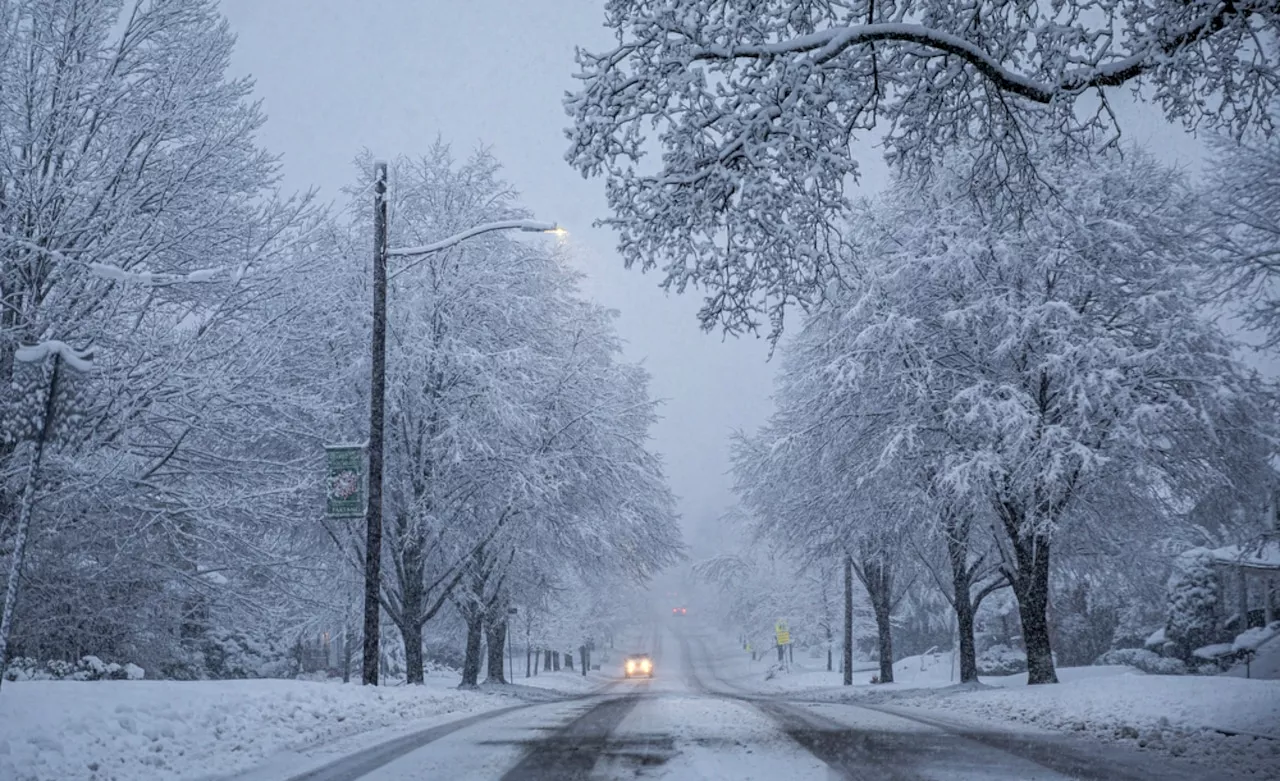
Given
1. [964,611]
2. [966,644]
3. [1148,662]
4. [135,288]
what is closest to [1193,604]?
[1148,662]

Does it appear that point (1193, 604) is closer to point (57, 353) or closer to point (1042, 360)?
point (1042, 360)

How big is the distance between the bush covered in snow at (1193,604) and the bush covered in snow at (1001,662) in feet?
21.6

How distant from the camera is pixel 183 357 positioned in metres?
12.8

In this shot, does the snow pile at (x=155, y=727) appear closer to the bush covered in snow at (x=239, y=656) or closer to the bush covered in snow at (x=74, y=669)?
the bush covered in snow at (x=74, y=669)

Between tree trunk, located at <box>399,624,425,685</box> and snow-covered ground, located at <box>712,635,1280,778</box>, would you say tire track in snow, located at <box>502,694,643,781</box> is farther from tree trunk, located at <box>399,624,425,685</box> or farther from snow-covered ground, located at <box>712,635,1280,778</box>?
tree trunk, located at <box>399,624,425,685</box>

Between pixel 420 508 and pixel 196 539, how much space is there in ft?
20.4

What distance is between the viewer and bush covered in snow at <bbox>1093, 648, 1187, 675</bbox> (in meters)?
27.0

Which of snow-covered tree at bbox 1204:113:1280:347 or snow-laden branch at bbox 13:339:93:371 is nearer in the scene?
snow-laden branch at bbox 13:339:93:371

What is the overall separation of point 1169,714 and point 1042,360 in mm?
7092

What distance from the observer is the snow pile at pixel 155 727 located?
6.89 meters

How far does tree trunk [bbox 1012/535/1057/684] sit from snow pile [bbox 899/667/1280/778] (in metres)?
1.96

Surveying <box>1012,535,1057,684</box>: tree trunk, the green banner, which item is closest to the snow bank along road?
the green banner

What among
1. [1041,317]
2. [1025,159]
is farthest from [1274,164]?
[1025,159]

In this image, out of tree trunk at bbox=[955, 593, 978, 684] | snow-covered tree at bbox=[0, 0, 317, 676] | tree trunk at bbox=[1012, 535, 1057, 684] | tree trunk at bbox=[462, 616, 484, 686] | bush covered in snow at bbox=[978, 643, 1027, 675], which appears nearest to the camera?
snow-covered tree at bbox=[0, 0, 317, 676]
